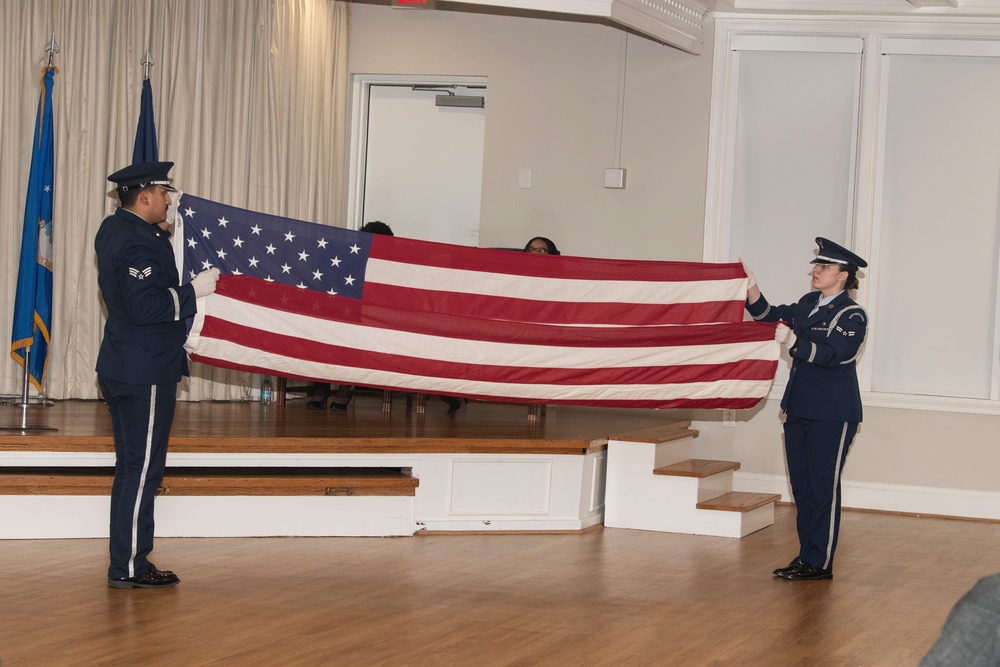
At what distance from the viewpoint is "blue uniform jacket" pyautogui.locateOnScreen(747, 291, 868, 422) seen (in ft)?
15.7

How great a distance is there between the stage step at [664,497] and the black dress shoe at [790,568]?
0.74 metres

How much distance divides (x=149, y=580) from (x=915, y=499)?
15.4 feet

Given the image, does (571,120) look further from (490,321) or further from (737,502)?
(737,502)

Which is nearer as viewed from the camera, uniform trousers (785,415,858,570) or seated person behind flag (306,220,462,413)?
uniform trousers (785,415,858,570)

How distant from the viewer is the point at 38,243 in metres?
6.03

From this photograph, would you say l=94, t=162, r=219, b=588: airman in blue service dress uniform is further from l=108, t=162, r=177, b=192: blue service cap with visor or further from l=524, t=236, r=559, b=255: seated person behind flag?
l=524, t=236, r=559, b=255: seated person behind flag

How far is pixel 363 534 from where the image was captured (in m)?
5.15

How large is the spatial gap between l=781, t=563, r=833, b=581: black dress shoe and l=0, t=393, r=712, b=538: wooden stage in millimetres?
1189

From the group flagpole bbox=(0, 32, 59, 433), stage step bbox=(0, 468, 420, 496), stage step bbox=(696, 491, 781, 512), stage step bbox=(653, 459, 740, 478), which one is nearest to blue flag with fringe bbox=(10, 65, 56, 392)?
flagpole bbox=(0, 32, 59, 433)

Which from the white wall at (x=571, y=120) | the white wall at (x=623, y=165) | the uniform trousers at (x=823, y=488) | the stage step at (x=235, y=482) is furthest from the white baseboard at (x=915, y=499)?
the stage step at (x=235, y=482)

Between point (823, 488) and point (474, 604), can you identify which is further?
point (823, 488)

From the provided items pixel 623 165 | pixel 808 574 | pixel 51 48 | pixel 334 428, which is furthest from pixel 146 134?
pixel 808 574

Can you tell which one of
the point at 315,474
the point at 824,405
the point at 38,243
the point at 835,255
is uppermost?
the point at 835,255

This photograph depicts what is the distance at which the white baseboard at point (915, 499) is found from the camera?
22.0ft
